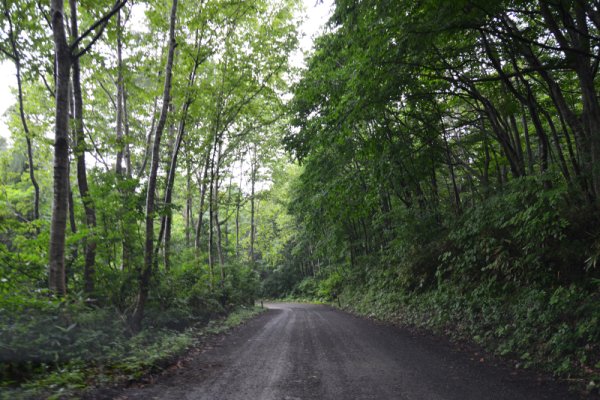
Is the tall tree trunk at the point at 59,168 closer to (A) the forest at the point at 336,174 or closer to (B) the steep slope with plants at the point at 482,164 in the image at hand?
(A) the forest at the point at 336,174

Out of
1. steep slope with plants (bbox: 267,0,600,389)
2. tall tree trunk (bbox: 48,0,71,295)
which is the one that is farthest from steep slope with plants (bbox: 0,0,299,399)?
steep slope with plants (bbox: 267,0,600,389)

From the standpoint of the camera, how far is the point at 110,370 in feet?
17.5

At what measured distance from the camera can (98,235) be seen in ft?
27.2

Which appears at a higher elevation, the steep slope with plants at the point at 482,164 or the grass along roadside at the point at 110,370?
the steep slope with plants at the point at 482,164

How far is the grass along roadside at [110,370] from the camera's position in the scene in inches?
163

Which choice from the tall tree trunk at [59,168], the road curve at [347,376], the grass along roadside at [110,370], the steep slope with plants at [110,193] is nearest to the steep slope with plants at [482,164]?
the road curve at [347,376]

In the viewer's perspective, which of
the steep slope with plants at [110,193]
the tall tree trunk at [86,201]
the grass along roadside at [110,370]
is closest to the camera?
the grass along roadside at [110,370]

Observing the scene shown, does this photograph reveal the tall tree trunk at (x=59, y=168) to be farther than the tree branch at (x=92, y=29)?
No

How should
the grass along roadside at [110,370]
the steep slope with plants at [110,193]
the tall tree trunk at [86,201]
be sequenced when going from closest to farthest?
1. the grass along roadside at [110,370]
2. the steep slope with plants at [110,193]
3. the tall tree trunk at [86,201]

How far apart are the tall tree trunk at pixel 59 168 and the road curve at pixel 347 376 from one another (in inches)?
106

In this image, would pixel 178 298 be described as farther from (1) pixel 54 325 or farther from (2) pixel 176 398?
(2) pixel 176 398

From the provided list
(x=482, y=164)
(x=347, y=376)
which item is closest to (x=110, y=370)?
(x=347, y=376)

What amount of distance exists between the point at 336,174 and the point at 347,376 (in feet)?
35.7

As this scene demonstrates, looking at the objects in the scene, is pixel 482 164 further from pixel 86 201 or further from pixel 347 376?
pixel 86 201
